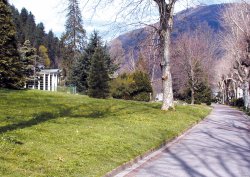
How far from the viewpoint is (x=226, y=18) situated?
143 ft

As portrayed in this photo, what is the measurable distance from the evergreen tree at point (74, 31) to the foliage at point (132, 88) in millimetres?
20568

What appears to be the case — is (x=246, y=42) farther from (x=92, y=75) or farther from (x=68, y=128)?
(x=68, y=128)

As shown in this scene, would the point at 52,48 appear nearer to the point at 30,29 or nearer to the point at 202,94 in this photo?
the point at 30,29

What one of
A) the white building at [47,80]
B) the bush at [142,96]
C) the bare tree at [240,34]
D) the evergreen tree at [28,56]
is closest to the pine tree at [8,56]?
the bare tree at [240,34]

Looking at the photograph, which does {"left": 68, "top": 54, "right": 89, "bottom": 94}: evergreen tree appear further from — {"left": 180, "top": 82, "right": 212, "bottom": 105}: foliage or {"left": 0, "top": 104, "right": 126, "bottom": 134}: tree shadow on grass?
{"left": 0, "top": 104, "right": 126, "bottom": 134}: tree shadow on grass

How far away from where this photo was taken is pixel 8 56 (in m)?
33.6

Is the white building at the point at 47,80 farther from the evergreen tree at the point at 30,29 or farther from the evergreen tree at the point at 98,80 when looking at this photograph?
the evergreen tree at the point at 30,29

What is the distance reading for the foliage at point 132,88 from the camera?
52.4 meters

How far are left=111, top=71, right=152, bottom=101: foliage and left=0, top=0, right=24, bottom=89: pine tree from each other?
782 inches

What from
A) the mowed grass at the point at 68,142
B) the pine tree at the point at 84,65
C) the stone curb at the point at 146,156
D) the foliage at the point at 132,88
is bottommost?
the stone curb at the point at 146,156

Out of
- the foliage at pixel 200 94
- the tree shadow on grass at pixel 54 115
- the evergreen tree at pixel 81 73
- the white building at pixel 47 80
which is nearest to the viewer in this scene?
the tree shadow on grass at pixel 54 115

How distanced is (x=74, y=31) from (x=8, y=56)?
126 feet

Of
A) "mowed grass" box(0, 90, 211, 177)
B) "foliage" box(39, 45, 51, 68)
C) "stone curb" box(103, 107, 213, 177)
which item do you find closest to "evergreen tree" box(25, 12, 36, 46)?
"foliage" box(39, 45, 51, 68)

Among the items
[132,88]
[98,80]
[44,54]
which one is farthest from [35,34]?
[98,80]
